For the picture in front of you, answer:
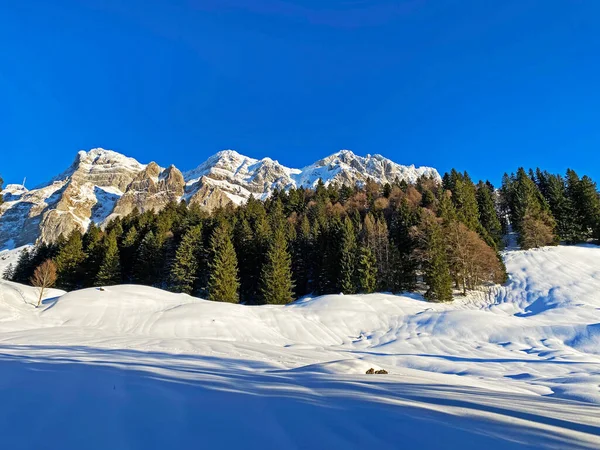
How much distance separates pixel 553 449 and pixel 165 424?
3.52 meters

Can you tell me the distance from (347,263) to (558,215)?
40.5 metres

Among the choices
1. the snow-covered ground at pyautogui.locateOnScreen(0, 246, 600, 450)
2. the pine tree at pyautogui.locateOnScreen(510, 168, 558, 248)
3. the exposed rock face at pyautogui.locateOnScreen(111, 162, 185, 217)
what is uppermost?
the exposed rock face at pyautogui.locateOnScreen(111, 162, 185, 217)

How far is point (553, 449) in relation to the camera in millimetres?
2492

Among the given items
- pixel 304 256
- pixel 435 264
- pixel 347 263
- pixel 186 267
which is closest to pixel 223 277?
pixel 186 267

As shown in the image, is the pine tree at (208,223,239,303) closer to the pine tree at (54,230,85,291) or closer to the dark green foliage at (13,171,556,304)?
the dark green foliage at (13,171,556,304)

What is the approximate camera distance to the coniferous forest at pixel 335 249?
37188mm

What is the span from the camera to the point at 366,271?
37.4 m

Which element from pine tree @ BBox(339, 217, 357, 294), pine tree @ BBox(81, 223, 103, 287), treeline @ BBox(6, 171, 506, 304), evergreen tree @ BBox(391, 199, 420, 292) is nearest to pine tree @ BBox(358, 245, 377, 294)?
treeline @ BBox(6, 171, 506, 304)

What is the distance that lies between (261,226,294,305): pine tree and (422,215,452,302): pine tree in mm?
15650

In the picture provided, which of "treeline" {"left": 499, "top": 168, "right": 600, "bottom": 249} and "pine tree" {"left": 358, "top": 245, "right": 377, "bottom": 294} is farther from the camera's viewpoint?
"treeline" {"left": 499, "top": 168, "right": 600, "bottom": 249}

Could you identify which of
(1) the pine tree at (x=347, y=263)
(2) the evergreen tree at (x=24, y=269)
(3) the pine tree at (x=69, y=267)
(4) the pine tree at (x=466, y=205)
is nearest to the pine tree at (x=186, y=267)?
(1) the pine tree at (x=347, y=263)

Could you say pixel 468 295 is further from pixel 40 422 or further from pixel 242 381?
pixel 40 422

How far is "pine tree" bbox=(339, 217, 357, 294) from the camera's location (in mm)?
37656

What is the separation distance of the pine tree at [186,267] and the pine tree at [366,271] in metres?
20.8
